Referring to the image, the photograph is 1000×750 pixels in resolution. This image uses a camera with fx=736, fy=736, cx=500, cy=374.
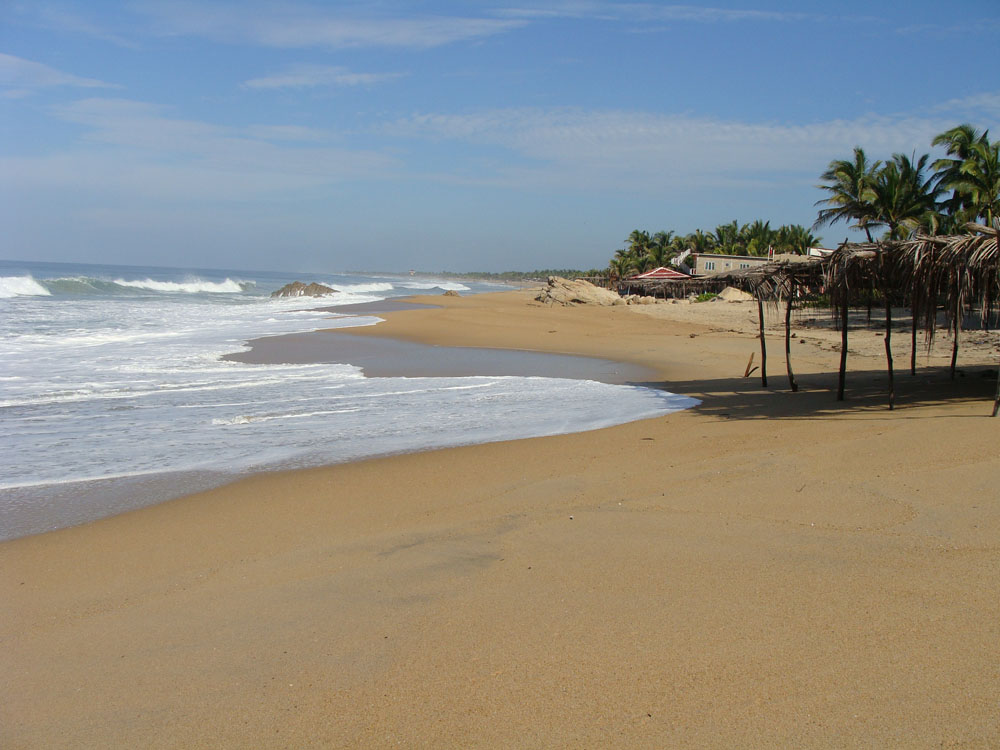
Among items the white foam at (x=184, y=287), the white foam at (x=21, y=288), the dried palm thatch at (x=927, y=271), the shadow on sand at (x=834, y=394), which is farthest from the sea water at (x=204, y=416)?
the white foam at (x=184, y=287)

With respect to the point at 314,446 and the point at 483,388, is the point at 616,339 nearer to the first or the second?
the point at 483,388

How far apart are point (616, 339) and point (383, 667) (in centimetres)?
2088

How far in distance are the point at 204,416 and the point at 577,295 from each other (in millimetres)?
35043

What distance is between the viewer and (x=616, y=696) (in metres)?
3.23

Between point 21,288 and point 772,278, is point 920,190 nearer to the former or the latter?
point 772,278

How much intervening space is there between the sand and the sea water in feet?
3.14

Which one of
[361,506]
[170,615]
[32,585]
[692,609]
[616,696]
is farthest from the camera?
[361,506]

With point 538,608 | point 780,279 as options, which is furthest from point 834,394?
point 538,608

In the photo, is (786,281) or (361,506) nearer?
(361,506)

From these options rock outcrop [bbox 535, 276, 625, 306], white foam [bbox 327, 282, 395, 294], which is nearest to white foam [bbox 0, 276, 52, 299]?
white foam [bbox 327, 282, 395, 294]

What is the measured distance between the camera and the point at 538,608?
413cm

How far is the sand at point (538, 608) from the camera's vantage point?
311 centimetres

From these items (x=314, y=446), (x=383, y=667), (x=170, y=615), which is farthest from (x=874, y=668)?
(x=314, y=446)

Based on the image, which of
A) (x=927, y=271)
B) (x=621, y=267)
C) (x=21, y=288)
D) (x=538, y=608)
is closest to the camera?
(x=538, y=608)
